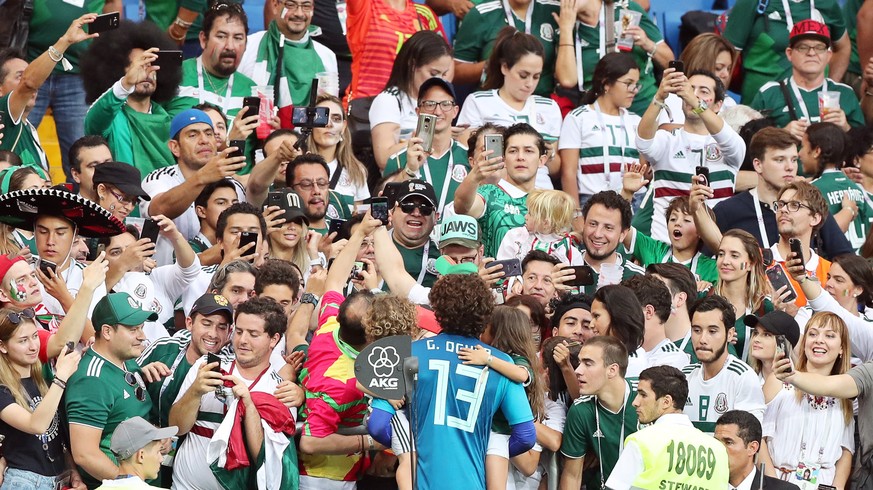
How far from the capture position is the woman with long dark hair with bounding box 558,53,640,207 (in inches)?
463

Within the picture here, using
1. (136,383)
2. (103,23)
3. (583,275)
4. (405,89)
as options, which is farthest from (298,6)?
(136,383)

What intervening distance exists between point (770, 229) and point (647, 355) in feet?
7.92

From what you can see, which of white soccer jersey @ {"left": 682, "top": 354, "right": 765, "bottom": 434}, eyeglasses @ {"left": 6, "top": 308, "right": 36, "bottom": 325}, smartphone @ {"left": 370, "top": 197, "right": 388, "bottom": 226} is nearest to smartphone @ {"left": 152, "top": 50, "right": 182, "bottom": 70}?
smartphone @ {"left": 370, "top": 197, "right": 388, "bottom": 226}

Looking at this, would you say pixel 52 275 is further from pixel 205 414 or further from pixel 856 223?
pixel 856 223

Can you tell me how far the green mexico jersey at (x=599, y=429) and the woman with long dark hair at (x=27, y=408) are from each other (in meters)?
2.64

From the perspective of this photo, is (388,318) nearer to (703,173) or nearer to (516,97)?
(703,173)

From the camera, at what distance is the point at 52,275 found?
8.39m

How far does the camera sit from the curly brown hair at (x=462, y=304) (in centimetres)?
742

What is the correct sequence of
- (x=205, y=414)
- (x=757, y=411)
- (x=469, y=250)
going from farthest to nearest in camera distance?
(x=469, y=250), (x=757, y=411), (x=205, y=414)

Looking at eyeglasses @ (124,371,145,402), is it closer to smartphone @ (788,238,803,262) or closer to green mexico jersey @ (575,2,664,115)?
smartphone @ (788,238,803,262)

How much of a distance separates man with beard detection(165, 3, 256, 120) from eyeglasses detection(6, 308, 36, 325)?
3.85 meters

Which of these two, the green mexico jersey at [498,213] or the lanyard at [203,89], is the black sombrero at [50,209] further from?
the lanyard at [203,89]

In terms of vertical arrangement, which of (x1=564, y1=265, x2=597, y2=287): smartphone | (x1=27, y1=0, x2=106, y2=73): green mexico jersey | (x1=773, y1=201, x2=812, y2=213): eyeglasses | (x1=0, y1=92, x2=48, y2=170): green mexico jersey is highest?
(x1=27, y1=0, x2=106, y2=73): green mexico jersey

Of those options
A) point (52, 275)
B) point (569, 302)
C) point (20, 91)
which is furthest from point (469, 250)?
point (20, 91)
